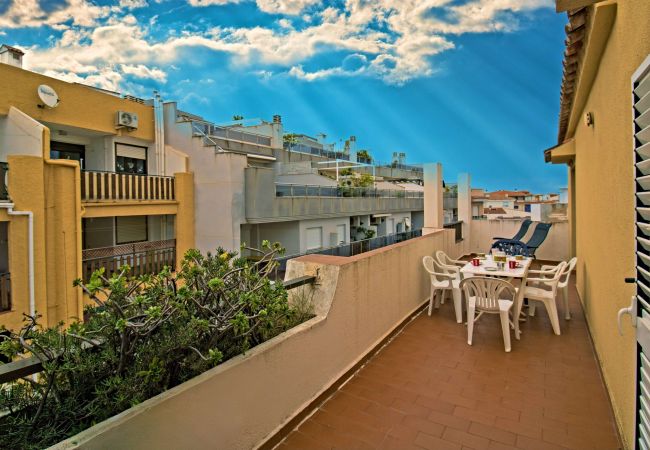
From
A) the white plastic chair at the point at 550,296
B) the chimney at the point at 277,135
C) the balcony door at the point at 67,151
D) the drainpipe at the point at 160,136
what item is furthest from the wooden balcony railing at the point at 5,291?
the chimney at the point at 277,135

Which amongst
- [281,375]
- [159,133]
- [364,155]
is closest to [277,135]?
[159,133]

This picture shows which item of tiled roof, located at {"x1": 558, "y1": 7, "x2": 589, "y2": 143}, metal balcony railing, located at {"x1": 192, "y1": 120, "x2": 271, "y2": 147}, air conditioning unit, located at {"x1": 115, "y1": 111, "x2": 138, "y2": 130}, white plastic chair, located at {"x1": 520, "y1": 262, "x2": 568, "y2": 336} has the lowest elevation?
white plastic chair, located at {"x1": 520, "y1": 262, "x2": 568, "y2": 336}

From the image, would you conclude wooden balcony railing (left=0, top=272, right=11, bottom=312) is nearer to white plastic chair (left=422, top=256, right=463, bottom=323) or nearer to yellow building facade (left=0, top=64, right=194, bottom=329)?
yellow building facade (left=0, top=64, right=194, bottom=329)

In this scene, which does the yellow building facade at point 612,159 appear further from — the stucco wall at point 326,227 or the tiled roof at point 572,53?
the stucco wall at point 326,227

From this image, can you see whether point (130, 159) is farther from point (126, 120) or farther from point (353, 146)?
point (353, 146)

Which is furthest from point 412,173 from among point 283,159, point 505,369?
point 505,369

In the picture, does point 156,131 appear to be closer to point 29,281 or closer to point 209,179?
point 209,179

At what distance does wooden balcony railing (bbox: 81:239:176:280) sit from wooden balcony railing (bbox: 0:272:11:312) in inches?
75.0

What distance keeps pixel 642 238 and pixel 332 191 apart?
15.1 m

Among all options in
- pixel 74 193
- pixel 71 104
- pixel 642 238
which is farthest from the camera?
pixel 71 104

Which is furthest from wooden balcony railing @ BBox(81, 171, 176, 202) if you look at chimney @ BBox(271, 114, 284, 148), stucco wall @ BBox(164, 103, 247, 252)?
chimney @ BBox(271, 114, 284, 148)

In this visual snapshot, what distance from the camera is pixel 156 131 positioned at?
46.4ft

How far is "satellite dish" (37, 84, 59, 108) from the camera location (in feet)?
33.7

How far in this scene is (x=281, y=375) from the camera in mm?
2990
